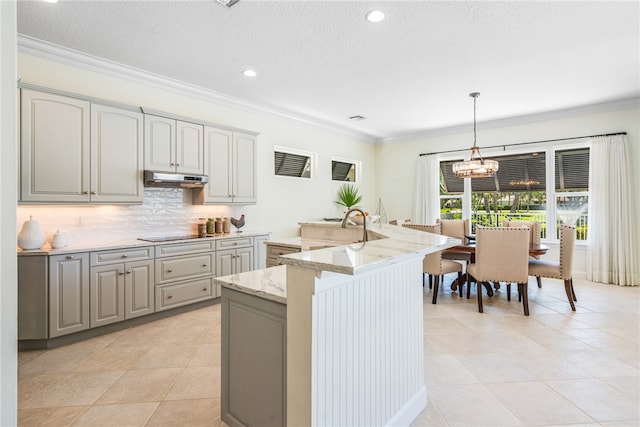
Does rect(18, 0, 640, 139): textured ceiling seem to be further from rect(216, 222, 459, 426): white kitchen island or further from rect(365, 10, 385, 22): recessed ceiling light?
rect(216, 222, 459, 426): white kitchen island

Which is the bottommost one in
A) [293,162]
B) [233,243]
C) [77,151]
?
[233,243]

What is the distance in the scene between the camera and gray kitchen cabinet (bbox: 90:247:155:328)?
3.03 metres

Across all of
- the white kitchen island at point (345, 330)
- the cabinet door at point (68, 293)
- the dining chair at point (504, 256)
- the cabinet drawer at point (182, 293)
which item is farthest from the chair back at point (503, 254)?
the cabinet door at point (68, 293)

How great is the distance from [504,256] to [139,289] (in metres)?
3.90

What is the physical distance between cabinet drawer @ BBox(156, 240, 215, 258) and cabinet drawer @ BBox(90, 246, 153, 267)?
0.37 ft

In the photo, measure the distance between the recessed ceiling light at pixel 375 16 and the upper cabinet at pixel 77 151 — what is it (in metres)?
2.48

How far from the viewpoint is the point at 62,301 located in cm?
282

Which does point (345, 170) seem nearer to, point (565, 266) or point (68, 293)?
point (565, 266)

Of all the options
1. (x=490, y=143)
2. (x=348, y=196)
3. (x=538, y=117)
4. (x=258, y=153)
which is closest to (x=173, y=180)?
(x=258, y=153)

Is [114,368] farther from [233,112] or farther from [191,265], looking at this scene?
[233,112]

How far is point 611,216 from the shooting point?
16.3 ft

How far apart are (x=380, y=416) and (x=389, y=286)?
2.03 feet

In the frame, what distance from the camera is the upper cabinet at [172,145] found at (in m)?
3.54

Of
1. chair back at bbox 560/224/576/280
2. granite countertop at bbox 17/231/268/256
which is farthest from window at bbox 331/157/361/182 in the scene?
chair back at bbox 560/224/576/280
